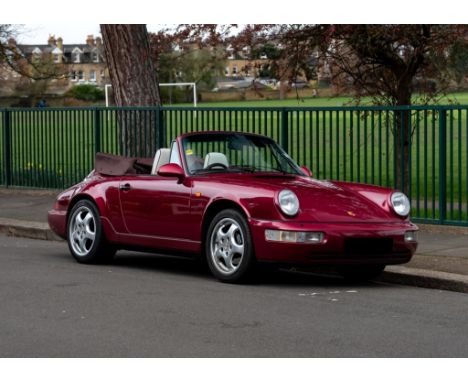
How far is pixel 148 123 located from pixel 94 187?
6484 mm

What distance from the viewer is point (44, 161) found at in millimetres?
21359

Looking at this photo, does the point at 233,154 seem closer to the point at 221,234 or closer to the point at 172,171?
the point at 172,171

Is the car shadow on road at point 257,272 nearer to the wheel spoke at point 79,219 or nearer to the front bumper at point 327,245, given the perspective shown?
the front bumper at point 327,245

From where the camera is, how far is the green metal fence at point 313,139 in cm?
1503

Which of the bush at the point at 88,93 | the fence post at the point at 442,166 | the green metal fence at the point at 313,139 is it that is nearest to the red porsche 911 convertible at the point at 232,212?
the fence post at the point at 442,166

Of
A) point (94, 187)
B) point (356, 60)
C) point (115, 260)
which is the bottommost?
point (115, 260)

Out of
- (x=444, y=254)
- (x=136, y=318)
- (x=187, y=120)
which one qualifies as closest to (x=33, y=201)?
(x=187, y=120)

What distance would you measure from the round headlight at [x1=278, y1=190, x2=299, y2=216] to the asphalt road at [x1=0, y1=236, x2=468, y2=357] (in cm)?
72

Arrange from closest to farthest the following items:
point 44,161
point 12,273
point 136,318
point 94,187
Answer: point 136,318, point 12,273, point 94,187, point 44,161

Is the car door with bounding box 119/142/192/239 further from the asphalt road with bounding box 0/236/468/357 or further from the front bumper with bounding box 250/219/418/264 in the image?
the front bumper with bounding box 250/219/418/264

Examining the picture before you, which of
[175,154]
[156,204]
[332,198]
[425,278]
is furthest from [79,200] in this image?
[425,278]
